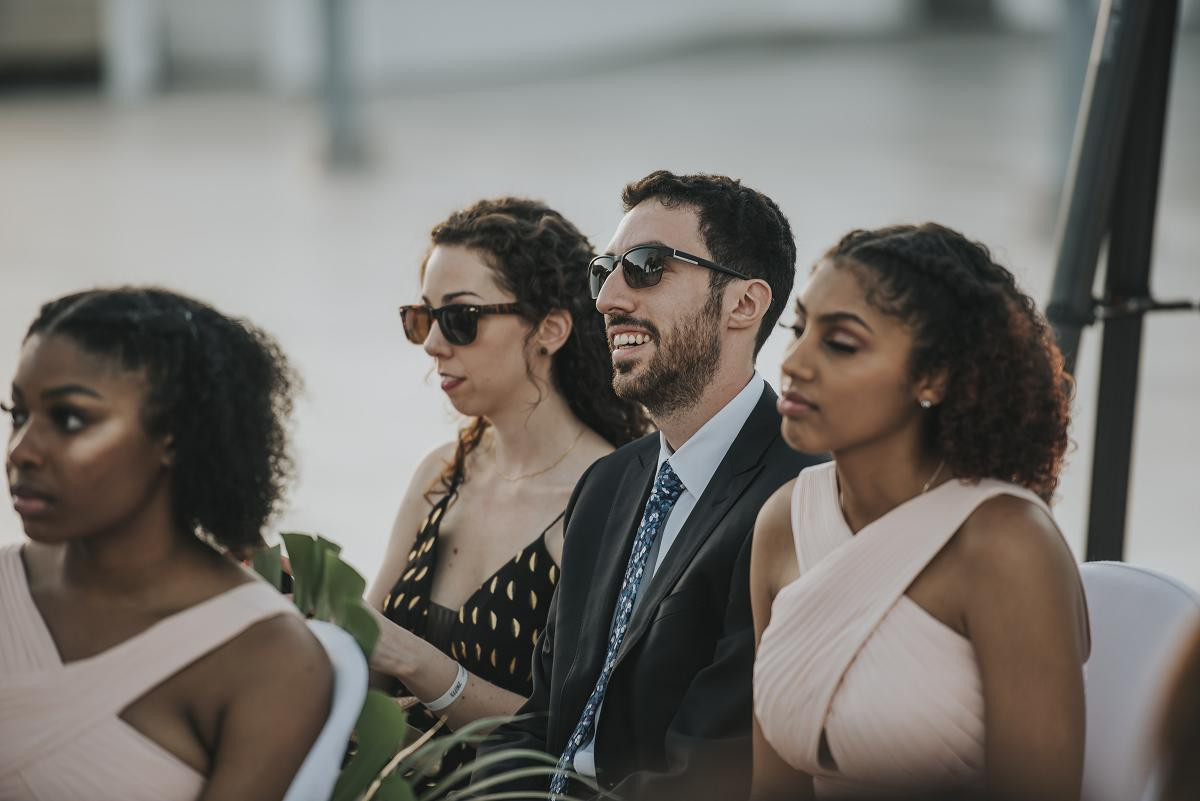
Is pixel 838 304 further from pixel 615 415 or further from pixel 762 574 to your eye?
pixel 615 415

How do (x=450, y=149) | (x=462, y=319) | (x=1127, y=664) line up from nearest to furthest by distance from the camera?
(x=1127, y=664) < (x=462, y=319) < (x=450, y=149)

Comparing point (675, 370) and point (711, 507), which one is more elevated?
point (675, 370)

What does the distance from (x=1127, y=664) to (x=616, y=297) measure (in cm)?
115

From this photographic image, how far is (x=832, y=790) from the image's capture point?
2.36 meters

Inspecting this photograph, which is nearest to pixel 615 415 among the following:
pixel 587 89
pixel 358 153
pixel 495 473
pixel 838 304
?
pixel 495 473

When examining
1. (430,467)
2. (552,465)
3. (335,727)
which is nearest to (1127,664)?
(335,727)

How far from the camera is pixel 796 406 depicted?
92.1 inches

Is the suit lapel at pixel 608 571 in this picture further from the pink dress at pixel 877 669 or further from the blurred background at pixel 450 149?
the blurred background at pixel 450 149

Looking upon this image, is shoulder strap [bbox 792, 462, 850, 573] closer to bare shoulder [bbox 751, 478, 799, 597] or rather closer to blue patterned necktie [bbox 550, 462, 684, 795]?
bare shoulder [bbox 751, 478, 799, 597]

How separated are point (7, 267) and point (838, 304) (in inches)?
458

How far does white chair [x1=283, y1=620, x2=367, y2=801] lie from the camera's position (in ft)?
7.07

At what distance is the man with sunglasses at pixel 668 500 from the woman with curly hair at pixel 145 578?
0.73 m

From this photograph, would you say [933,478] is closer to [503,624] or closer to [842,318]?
[842,318]

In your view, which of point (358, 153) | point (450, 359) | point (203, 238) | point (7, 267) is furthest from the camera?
point (358, 153)
